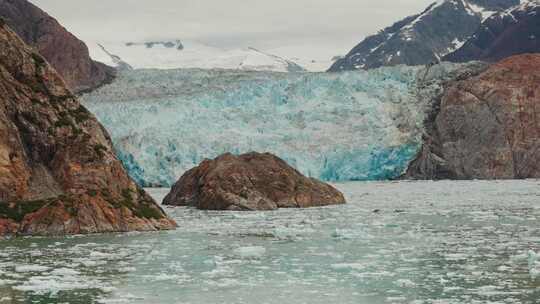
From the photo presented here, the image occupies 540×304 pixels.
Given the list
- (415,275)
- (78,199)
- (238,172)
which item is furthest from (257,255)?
(238,172)

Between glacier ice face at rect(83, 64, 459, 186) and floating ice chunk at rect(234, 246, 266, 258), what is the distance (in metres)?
35.4

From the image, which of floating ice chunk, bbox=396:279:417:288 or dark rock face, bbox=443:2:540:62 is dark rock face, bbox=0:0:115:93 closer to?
floating ice chunk, bbox=396:279:417:288

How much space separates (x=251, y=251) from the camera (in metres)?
19.8

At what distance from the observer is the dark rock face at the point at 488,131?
196ft

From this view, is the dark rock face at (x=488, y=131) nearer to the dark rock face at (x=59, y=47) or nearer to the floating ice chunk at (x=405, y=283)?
the dark rock face at (x=59, y=47)

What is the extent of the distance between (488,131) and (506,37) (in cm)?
12028

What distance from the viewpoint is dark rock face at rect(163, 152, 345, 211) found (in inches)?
1425

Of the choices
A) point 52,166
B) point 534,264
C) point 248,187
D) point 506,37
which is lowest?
point 248,187

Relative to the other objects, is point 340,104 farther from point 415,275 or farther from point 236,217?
point 415,275

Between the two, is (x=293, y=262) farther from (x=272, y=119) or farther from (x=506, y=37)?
(x=506, y=37)

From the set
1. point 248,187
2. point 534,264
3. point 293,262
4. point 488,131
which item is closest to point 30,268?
point 293,262

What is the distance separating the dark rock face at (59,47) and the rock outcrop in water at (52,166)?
4469cm

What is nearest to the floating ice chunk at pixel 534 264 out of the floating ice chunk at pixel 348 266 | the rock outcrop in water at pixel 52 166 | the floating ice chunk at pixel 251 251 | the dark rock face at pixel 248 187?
the floating ice chunk at pixel 348 266

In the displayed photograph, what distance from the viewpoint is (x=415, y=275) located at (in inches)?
630
